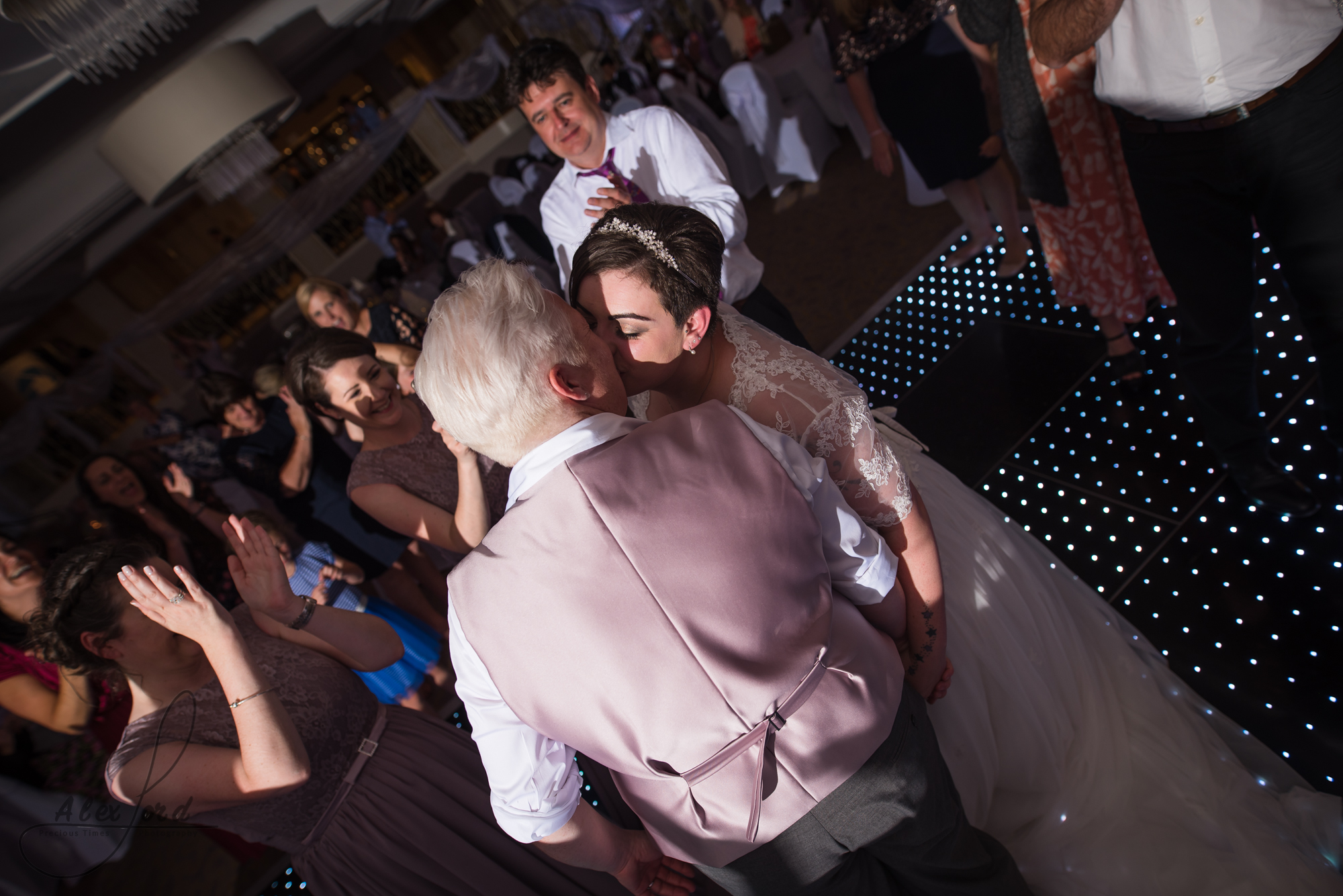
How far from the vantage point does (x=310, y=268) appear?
370 inches

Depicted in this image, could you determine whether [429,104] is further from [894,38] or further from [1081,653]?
[1081,653]

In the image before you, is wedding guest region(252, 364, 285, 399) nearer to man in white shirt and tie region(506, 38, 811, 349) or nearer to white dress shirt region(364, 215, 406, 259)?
man in white shirt and tie region(506, 38, 811, 349)

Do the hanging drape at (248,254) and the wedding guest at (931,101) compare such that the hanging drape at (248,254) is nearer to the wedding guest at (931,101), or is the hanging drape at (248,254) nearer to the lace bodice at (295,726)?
the wedding guest at (931,101)

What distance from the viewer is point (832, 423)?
3.64 feet

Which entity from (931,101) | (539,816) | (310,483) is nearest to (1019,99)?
(931,101)

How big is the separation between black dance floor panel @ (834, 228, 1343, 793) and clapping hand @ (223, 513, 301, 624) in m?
2.02

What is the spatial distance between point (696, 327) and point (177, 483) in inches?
123

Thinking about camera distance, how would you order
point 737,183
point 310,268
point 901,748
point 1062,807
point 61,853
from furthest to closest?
point 310,268 → point 737,183 → point 1062,807 → point 61,853 → point 901,748

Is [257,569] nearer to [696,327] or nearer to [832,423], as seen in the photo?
[696,327]

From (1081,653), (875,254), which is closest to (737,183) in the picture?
(875,254)

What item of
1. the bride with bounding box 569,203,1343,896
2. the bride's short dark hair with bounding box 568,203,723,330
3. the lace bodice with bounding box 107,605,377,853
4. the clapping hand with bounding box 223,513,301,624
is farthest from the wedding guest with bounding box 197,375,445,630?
the bride's short dark hair with bounding box 568,203,723,330

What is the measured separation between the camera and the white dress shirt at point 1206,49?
4.18ft

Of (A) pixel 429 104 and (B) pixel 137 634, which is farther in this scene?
(A) pixel 429 104

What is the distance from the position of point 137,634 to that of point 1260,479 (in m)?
2.59
